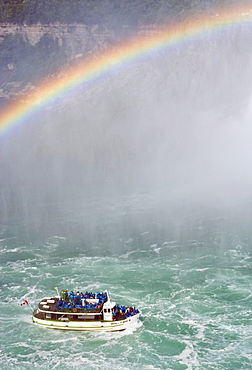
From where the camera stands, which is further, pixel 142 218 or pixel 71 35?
pixel 71 35

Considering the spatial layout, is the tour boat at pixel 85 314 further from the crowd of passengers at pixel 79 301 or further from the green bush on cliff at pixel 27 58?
the green bush on cliff at pixel 27 58

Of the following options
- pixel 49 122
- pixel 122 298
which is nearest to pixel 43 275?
pixel 122 298

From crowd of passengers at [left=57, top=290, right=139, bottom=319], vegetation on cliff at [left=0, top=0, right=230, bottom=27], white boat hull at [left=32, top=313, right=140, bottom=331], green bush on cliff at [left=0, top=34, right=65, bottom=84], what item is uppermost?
vegetation on cliff at [left=0, top=0, right=230, bottom=27]

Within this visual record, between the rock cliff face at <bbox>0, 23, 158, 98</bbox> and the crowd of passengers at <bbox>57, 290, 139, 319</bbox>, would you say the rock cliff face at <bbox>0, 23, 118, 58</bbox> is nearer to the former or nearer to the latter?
the rock cliff face at <bbox>0, 23, 158, 98</bbox>

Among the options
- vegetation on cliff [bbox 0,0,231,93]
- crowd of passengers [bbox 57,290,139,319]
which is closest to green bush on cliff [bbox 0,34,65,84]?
vegetation on cliff [bbox 0,0,231,93]

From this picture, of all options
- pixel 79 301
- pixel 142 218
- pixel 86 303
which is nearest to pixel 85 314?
pixel 86 303

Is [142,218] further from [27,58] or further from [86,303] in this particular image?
[27,58]
